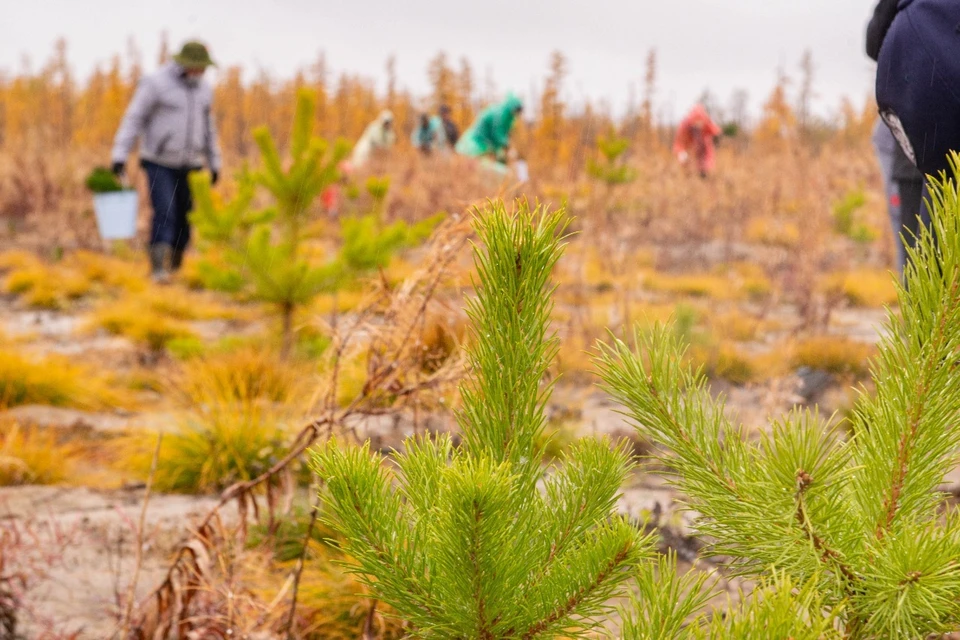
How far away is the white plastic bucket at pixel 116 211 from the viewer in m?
6.69

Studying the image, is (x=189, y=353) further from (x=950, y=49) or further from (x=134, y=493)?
(x=950, y=49)

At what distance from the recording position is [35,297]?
23.4 ft

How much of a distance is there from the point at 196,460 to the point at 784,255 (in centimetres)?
634

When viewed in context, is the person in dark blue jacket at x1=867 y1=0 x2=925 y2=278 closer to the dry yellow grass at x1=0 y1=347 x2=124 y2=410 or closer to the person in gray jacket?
the dry yellow grass at x1=0 y1=347 x2=124 y2=410

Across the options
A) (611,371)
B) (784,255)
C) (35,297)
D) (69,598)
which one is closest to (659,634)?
(611,371)

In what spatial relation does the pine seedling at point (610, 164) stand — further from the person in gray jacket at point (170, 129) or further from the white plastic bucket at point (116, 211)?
the white plastic bucket at point (116, 211)

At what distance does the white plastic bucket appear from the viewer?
6.69 metres

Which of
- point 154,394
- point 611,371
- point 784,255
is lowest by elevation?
point 154,394

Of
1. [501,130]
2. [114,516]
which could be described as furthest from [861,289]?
[114,516]

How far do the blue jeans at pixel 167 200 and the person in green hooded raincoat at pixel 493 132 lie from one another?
8.31ft

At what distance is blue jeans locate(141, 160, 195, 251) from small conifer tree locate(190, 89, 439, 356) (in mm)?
2622

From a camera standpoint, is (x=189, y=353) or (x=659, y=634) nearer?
(x=659, y=634)

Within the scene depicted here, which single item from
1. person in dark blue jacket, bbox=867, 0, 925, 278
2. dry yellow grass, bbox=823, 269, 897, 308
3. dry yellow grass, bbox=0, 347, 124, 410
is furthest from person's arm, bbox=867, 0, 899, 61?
dry yellow grass, bbox=823, 269, 897, 308

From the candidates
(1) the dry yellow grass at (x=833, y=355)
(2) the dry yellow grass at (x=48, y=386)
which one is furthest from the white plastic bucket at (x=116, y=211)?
(1) the dry yellow grass at (x=833, y=355)
